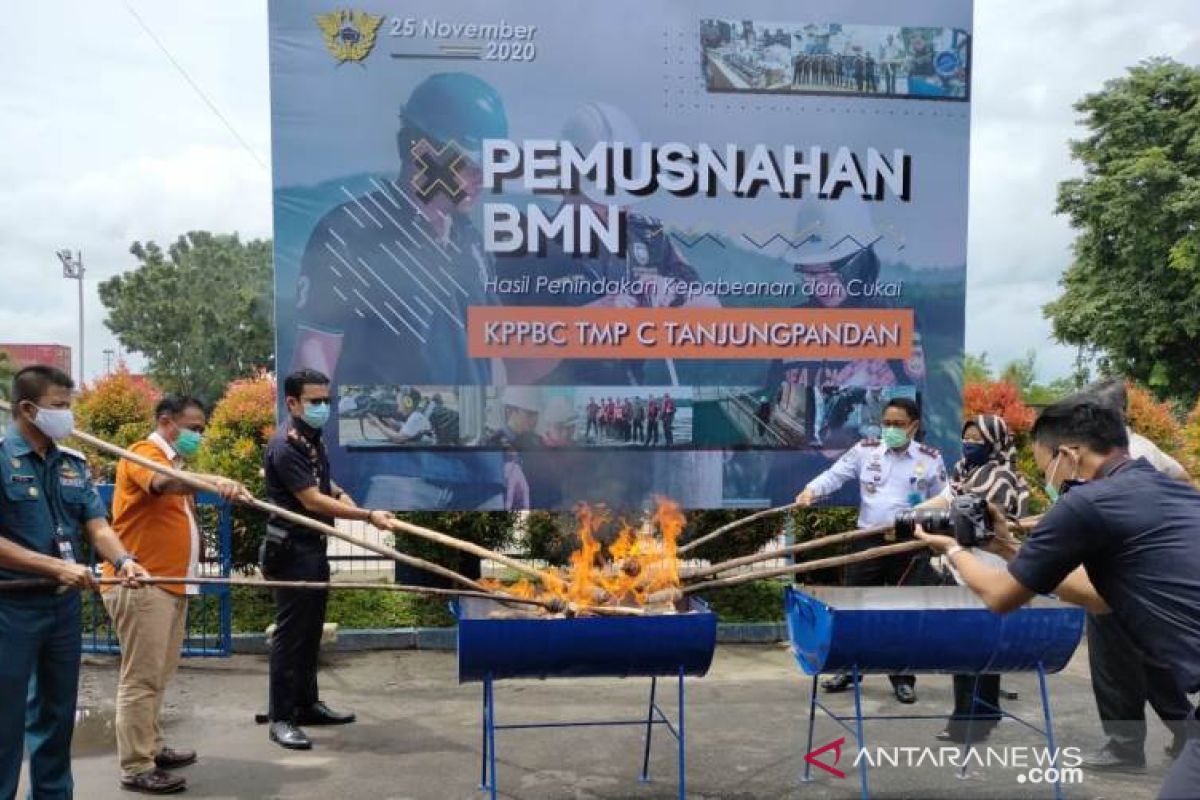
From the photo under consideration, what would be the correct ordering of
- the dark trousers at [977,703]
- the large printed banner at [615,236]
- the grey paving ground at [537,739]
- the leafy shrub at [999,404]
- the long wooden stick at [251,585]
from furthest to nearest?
the leafy shrub at [999,404] → the large printed banner at [615,236] → the dark trousers at [977,703] → the grey paving ground at [537,739] → the long wooden stick at [251,585]

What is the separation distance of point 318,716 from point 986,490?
4.04 meters

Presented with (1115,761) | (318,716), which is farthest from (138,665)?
(1115,761)

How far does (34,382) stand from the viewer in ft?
12.4

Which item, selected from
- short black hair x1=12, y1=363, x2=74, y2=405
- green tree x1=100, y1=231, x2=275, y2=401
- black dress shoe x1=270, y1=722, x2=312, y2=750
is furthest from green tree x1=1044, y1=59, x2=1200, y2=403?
green tree x1=100, y1=231, x2=275, y2=401

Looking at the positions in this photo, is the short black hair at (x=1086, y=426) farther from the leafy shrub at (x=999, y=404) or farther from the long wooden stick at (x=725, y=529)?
the leafy shrub at (x=999, y=404)

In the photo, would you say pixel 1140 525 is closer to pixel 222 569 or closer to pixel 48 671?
pixel 48 671

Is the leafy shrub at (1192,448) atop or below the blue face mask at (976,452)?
below

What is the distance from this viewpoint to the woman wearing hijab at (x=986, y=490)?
506cm

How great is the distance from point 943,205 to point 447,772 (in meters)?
5.74

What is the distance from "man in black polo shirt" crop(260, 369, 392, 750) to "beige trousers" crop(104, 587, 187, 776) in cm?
72

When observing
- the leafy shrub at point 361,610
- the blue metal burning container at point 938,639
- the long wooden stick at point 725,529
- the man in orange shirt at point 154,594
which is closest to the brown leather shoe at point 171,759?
the man in orange shirt at point 154,594

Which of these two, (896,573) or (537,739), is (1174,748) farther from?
(537,739)

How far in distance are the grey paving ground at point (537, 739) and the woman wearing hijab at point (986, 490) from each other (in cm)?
20

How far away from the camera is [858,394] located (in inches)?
298
